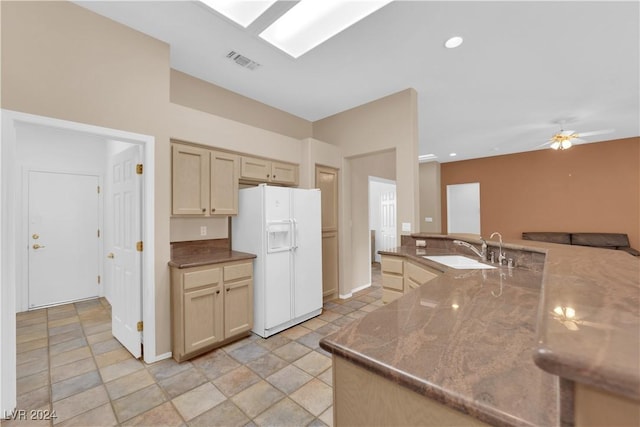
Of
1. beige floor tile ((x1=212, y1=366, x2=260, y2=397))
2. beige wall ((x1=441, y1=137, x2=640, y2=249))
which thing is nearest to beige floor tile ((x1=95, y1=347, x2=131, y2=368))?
beige floor tile ((x1=212, y1=366, x2=260, y2=397))

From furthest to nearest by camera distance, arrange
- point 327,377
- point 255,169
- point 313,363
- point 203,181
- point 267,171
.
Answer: point 267,171
point 255,169
point 203,181
point 313,363
point 327,377

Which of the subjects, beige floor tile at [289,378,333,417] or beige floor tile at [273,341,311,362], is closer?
beige floor tile at [289,378,333,417]

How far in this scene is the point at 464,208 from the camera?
7293 mm

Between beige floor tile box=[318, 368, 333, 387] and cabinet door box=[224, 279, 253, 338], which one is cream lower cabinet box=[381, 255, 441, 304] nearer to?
beige floor tile box=[318, 368, 333, 387]

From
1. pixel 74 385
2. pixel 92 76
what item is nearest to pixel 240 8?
pixel 92 76

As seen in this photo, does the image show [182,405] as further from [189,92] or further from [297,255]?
[189,92]

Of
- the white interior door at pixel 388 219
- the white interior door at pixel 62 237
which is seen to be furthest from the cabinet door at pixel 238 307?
the white interior door at pixel 388 219

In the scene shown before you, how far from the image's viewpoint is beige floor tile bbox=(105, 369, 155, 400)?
1955 millimetres

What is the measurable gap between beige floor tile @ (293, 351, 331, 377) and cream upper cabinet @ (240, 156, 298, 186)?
6.82ft

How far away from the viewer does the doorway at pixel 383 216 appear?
6766mm

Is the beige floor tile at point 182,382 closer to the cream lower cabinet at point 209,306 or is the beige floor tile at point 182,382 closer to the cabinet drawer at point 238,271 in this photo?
the cream lower cabinet at point 209,306

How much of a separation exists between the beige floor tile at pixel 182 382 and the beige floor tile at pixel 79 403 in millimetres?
374

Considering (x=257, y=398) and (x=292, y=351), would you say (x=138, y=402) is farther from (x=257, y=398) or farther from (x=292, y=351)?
(x=292, y=351)

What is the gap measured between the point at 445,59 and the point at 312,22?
146 cm
